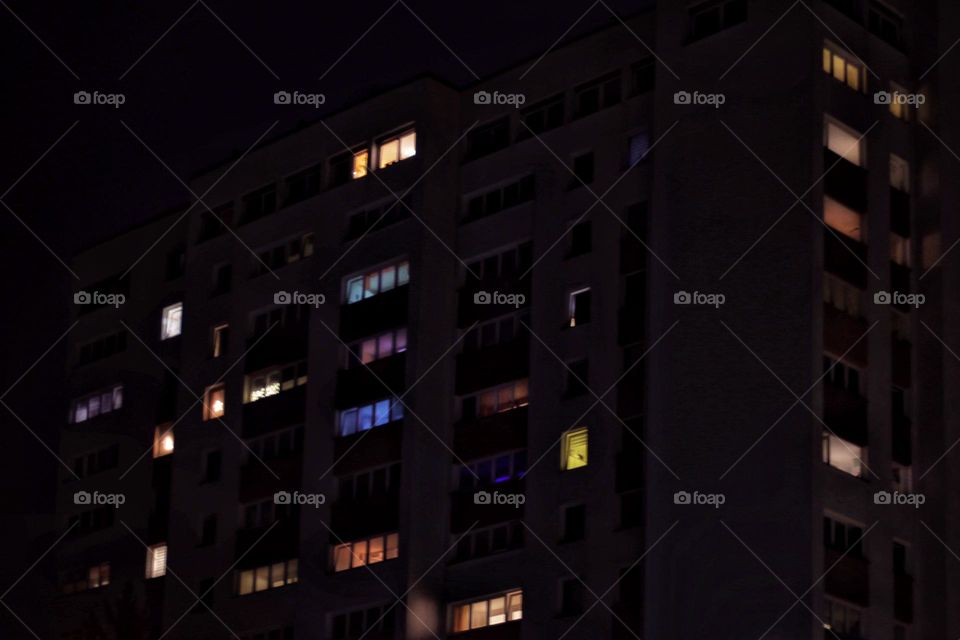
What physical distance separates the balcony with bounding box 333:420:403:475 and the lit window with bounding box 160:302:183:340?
15861mm

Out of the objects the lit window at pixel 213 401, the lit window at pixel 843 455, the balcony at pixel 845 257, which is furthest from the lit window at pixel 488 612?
the lit window at pixel 213 401

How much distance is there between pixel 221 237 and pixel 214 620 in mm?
17754

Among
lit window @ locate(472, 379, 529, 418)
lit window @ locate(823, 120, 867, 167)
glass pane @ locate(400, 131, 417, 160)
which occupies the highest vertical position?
glass pane @ locate(400, 131, 417, 160)

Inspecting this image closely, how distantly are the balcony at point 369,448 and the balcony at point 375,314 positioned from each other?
426 cm

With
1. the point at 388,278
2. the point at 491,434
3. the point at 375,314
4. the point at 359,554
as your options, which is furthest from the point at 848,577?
the point at 388,278

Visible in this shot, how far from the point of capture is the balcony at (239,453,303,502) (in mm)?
77875

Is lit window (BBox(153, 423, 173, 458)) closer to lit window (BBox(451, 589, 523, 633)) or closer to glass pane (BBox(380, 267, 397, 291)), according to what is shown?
glass pane (BBox(380, 267, 397, 291))

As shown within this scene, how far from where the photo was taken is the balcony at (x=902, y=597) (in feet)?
210

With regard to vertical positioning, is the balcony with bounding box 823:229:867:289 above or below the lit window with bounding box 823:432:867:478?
above

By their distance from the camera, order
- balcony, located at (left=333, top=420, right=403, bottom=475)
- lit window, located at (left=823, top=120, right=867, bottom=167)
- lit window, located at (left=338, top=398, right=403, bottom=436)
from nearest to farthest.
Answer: lit window, located at (left=823, top=120, right=867, bottom=167) < balcony, located at (left=333, top=420, right=403, bottom=475) < lit window, located at (left=338, top=398, right=403, bottom=436)

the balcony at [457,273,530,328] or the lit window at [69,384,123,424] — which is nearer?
the balcony at [457,273,530,328]

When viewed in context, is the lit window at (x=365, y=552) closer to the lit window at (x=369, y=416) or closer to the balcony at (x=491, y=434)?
the balcony at (x=491, y=434)

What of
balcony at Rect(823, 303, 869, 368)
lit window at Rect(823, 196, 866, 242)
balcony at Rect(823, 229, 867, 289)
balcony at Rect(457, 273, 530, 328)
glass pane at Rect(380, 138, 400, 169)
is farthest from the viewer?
glass pane at Rect(380, 138, 400, 169)

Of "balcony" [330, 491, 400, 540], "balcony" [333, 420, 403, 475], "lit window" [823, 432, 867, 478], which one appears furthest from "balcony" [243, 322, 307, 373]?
"lit window" [823, 432, 867, 478]
